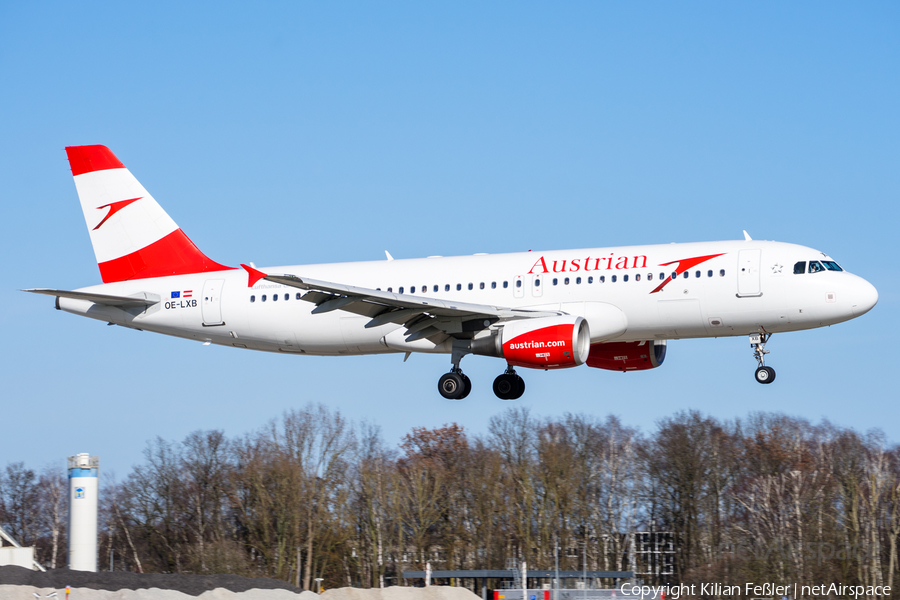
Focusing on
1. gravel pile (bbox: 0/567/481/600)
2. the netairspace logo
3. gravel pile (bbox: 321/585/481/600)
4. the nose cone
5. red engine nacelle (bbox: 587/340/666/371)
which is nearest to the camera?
the nose cone

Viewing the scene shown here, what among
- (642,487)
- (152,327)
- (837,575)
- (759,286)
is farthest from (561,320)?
(642,487)

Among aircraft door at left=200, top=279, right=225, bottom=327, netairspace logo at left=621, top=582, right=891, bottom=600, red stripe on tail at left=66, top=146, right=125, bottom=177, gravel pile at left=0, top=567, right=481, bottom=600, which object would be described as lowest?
netairspace logo at left=621, top=582, right=891, bottom=600

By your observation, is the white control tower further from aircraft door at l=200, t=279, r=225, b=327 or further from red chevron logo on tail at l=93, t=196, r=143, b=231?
aircraft door at l=200, t=279, r=225, b=327

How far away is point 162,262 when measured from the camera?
36.4 metres

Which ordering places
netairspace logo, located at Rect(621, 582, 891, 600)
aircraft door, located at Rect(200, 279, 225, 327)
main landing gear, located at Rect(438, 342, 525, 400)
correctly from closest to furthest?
1. main landing gear, located at Rect(438, 342, 525, 400)
2. aircraft door, located at Rect(200, 279, 225, 327)
3. netairspace logo, located at Rect(621, 582, 891, 600)

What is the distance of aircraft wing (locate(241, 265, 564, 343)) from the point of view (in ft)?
96.9

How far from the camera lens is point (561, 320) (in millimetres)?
29766

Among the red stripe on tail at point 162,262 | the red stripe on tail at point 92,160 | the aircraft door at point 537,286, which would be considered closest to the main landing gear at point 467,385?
the aircraft door at point 537,286

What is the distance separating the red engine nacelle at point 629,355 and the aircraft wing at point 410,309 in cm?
423

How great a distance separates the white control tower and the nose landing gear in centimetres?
2891

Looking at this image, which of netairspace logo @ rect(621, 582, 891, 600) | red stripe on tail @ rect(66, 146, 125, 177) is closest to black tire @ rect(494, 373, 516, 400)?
red stripe on tail @ rect(66, 146, 125, 177)

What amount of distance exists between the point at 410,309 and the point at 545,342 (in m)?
4.07

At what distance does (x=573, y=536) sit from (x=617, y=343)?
98.6 ft

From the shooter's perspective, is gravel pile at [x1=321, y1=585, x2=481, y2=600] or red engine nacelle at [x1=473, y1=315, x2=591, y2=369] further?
gravel pile at [x1=321, y1=585, x2=481, y2=600]
